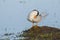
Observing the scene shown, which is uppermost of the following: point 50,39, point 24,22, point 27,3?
point 27,3

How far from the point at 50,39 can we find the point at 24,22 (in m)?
0.34

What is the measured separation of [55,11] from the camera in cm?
292

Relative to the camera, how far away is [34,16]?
9.63 ft

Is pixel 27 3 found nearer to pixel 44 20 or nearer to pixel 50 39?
pixel 44 20

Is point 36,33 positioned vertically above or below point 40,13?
below

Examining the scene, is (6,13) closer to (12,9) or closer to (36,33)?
(12,9)

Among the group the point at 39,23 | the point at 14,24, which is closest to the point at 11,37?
the point at 14,24

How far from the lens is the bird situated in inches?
114

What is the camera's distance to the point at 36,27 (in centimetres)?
293

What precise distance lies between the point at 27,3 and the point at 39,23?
253mm

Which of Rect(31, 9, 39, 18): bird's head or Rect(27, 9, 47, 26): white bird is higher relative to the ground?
Rect(31, 9, 39, 18): bird's head

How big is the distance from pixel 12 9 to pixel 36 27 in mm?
326

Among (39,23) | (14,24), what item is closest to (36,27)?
(39,23)

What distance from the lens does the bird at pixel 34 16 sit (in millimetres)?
2900
